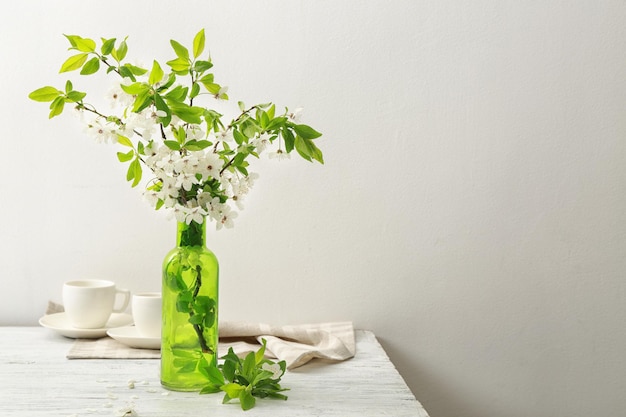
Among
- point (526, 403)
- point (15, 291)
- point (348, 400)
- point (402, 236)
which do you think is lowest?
point (526, 403)

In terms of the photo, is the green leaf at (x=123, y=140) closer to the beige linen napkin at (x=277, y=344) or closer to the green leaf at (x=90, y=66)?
the green leaf at (x=90, y=66)

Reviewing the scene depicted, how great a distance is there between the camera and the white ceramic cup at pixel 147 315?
4.66ft

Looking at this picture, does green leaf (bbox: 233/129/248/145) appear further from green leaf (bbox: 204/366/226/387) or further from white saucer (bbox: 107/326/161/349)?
white saucer (bbox: 107/326/161/349)

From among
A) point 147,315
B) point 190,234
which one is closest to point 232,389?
point 190,234

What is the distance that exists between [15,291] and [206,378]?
2.18 feet

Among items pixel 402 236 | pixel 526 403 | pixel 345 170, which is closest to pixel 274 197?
pixel 345 170

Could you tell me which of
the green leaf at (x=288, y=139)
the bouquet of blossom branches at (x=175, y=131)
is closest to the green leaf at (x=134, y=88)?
the bouquet of blossom branches at (x=175, y=131)

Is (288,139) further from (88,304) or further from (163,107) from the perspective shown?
(88,304)

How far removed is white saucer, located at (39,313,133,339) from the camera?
148cm

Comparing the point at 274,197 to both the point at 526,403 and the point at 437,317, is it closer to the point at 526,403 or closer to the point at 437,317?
the point at 437,317

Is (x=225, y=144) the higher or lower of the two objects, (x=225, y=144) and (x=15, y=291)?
the higher

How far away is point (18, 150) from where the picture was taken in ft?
5.39

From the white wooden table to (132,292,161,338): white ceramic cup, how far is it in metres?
0.07

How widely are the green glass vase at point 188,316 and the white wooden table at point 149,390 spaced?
1.3 inches
